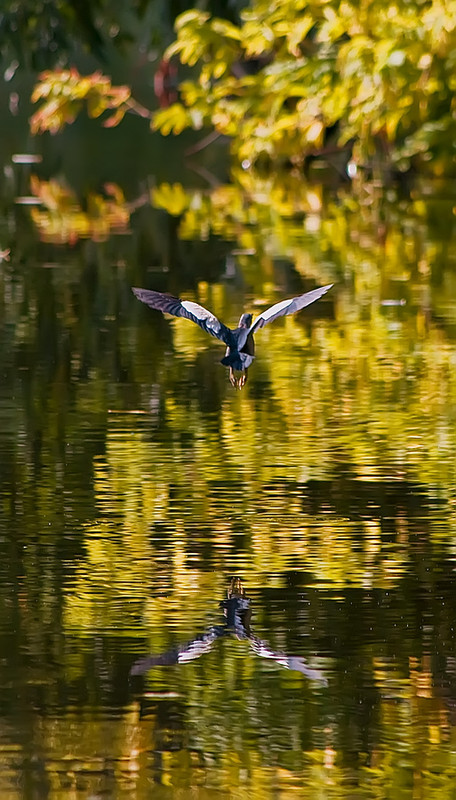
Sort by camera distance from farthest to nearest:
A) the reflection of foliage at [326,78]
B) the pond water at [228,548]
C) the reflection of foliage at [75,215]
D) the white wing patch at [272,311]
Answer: the reflection of foliage at [326,78] → the reflection of foliage at [75,215] → the white wing patch at [272,311] → the pond water at [228,548]

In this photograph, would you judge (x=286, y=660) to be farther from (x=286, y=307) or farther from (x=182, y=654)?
(x=286, y=307)

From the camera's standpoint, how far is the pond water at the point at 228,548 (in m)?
3.64

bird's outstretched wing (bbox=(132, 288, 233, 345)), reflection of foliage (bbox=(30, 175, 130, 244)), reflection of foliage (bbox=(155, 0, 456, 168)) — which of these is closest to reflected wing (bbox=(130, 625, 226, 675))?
bird's outstretched wing (bbox=(132, 288, 233, 345))

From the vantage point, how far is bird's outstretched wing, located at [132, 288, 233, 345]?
18.6 feet

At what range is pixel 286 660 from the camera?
4242 mm

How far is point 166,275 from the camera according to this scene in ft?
39.1

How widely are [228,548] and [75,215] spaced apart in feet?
36.4

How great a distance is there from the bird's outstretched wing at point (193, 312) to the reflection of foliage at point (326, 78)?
1132 centimetres

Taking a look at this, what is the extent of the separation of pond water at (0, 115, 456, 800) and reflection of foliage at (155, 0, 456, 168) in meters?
6.75

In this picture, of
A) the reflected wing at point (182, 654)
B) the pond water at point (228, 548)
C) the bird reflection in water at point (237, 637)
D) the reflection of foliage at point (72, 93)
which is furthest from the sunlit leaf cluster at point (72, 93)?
the reflected wing at point (182, 654)

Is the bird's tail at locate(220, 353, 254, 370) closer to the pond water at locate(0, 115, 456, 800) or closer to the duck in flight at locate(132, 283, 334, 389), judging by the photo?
the duck in flight at locate(132, 283, 334, 389)

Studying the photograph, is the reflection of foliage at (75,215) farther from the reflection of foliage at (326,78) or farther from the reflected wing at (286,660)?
the reflected wing at (286,660)

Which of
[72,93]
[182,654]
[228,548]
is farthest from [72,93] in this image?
[182,654]

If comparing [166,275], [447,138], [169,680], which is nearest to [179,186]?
[447,138]
